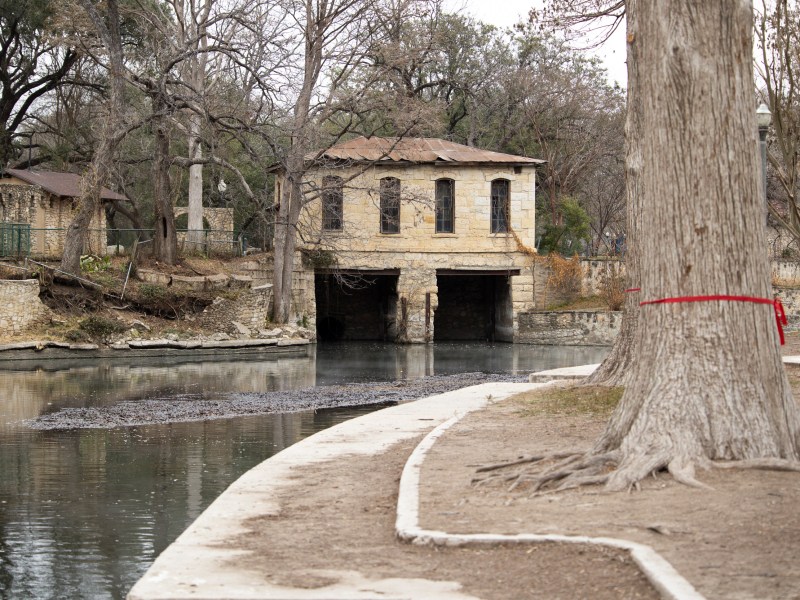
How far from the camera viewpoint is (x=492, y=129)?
5309cm

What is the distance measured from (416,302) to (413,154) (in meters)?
5.75

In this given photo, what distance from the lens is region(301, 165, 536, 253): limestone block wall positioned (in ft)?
141

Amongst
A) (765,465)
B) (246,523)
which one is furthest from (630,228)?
(246,523)

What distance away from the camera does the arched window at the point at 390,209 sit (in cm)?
4241

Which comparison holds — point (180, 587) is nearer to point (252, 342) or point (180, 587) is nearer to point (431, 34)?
point (252, 342)

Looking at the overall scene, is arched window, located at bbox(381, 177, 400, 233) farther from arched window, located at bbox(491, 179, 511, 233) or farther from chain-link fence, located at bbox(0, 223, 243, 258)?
chain-link fence, located at bbox(0, 223, 243, 258)

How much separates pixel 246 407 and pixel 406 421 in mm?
5625

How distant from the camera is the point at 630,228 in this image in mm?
16344

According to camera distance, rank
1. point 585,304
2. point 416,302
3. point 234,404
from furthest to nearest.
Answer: point 585,304
point 416,302
point 234,404

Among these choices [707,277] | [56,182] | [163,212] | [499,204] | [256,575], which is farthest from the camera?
[499,204]

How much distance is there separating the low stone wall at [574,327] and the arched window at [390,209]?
638cm

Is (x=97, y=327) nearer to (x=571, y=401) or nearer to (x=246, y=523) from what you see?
(x=571, y=401)

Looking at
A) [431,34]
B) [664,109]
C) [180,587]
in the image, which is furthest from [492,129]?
[180,587]

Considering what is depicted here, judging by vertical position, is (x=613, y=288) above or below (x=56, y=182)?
below
